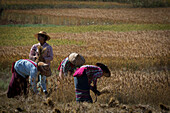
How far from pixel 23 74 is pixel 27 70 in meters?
0.17

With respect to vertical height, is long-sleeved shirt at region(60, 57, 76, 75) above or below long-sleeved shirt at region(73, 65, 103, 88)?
below

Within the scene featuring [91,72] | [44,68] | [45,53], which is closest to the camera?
[91,72]

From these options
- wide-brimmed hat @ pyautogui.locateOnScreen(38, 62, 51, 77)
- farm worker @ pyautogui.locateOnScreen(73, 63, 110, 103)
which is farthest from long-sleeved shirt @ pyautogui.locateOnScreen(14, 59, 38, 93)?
farm worker @ pyautogui.locateOnScreen(73, 63, 110, 103)

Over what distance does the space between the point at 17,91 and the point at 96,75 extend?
183 centimetres

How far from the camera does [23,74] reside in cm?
605

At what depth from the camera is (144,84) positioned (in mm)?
7285

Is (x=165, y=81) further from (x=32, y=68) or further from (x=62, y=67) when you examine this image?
(x=32, y=68)

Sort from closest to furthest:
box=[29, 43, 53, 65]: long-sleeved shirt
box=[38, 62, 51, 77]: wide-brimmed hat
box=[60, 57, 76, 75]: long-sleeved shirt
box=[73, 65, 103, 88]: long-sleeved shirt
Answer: box=[73, 65, 103, 88]: long-sleeved shirt, box=[38, 62, 51, 77]: wide-brimmed hat, box=[60, 57, 76, 75]: long-sleeved shirt, box=[29, 43, 53, 65]: long-sleeved shirt

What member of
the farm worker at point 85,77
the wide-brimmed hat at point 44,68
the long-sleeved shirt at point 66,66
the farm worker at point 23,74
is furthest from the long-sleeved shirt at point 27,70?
the long-sleeved shirt at point 66,66

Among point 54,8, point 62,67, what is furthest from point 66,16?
point 62,67

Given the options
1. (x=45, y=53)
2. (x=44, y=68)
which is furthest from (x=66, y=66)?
(x=44, y=68)

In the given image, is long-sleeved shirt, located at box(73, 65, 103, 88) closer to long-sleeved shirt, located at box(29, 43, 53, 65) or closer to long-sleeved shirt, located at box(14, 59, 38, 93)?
long-sleeved shirt, located at box(14, 59, 38, 93)

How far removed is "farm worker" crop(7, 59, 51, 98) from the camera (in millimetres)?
5789

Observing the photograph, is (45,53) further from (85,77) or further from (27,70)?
(85,77)
